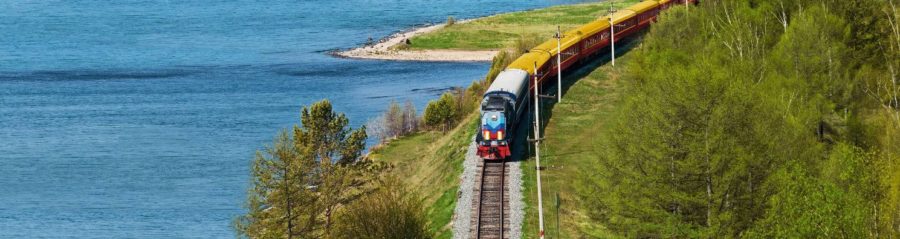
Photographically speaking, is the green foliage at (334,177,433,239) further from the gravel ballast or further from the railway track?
the railway track

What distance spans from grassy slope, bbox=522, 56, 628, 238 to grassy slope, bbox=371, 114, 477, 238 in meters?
3.66

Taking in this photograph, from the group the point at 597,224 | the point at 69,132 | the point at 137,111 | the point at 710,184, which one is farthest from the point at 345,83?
the point at 710,184

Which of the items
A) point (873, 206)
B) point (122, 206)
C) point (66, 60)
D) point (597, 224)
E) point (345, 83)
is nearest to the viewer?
point (873, 206)

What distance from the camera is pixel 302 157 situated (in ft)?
222

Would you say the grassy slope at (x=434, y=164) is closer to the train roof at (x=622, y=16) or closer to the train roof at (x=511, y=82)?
the train roof at (x=511, y=82)

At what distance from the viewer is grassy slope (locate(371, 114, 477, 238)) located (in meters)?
60.2

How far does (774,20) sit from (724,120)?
39025 mm

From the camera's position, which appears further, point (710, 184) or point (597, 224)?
point (597, 224)

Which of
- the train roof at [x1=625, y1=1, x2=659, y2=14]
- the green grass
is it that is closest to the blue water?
the green grass

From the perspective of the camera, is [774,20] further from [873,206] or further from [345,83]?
[345,83]

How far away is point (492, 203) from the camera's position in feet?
189

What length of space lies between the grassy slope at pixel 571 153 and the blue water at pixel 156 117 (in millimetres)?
22397

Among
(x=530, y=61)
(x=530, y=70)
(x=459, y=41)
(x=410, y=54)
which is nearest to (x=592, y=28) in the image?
(x=530, y=61)

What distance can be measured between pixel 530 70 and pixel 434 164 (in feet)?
28.7
